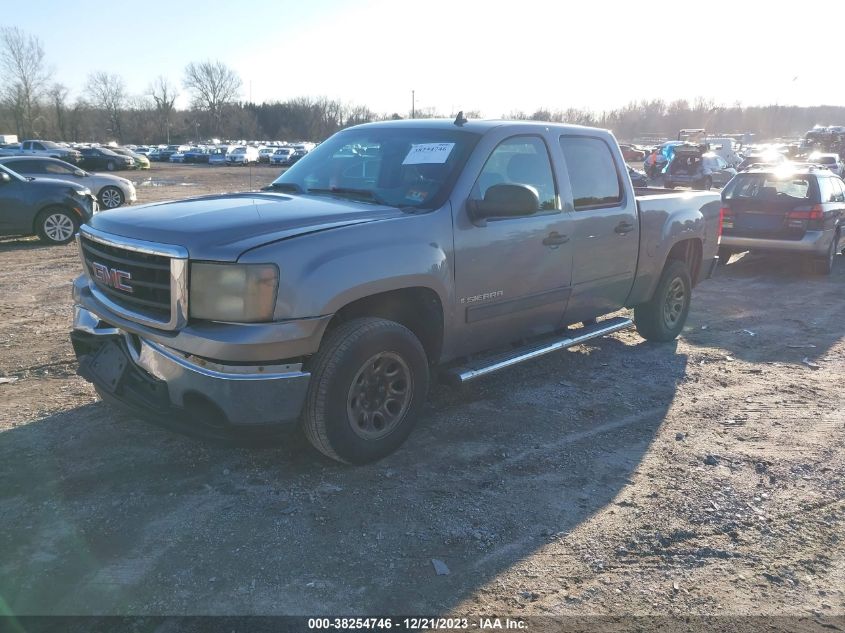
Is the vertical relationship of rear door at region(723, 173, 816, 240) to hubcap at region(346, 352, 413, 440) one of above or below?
above

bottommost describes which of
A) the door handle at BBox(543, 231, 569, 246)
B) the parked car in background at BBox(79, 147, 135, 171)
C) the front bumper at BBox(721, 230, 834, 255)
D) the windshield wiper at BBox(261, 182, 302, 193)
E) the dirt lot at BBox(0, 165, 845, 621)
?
the dirt lot at BBox(0, 165, 845, 621)

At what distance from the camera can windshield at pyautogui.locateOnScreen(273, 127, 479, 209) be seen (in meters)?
4.30

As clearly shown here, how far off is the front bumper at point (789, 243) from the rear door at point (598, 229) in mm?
5937

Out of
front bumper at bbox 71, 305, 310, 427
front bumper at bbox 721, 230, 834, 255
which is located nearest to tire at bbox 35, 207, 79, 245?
front bumper at bbox 71, 305, 310, 427

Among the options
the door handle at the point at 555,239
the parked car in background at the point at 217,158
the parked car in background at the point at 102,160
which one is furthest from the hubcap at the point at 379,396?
the parked car in background at the point at 217,158

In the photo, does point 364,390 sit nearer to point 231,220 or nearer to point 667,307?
point 231,220

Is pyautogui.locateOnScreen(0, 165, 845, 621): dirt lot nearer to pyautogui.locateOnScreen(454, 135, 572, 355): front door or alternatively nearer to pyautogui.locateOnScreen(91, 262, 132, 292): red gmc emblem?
pyautogui.locateOnScreen(454, 135, 572, 355): front door

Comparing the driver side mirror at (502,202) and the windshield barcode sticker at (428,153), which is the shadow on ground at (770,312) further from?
the windshield barcode sticker at (428,153)

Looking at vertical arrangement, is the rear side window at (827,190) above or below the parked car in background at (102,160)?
below

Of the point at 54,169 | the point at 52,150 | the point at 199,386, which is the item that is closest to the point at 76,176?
the point at 54,169

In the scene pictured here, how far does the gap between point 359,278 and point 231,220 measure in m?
0.74

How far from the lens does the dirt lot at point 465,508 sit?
2.91m

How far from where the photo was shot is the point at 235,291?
129 inches

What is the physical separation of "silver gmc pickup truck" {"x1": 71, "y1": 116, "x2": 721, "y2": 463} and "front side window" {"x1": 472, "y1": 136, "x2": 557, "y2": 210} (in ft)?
0.04
